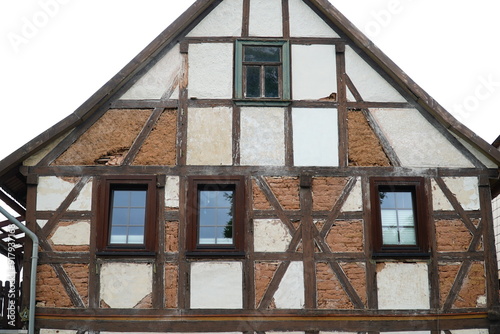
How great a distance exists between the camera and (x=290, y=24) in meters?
13.7

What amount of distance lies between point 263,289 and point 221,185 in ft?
6.55

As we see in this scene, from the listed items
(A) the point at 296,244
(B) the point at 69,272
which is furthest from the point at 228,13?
(B) the point at 69,272

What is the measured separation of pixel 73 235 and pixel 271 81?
180 inches

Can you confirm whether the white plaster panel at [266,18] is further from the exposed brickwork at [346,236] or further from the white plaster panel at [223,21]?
the exposed brickwork at [346,236]

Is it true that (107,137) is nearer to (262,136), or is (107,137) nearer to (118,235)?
(118,235)

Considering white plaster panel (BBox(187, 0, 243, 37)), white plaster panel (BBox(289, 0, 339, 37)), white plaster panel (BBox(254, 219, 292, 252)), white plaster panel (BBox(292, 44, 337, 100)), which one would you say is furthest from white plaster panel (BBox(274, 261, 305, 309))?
white plaster panel (BBox(187, 0, 243, 37))

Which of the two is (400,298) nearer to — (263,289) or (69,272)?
(263,289)

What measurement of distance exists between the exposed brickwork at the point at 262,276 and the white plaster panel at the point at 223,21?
4421 millimetres

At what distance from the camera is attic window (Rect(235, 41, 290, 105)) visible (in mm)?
13281

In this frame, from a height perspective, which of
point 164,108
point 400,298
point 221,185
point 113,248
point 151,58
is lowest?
point 400,298

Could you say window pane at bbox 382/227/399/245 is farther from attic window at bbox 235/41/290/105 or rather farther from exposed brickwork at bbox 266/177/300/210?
attic window at bbox 235/41/290/105

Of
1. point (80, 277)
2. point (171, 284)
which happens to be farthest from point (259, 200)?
point (80, 277)

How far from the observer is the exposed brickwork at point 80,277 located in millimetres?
12203

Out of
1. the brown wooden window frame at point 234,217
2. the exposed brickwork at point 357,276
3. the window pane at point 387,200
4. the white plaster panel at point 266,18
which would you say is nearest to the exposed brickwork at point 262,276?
the brown wooden window frame at point 234,217
